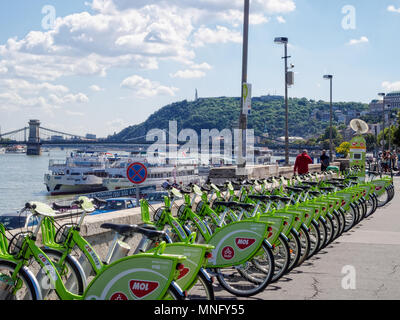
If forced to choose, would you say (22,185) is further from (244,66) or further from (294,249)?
(294,249)

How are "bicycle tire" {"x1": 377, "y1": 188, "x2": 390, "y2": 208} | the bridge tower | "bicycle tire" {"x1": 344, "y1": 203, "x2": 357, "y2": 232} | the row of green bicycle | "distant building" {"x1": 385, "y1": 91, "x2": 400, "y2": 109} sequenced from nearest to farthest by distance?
1. the row of green bicycle
2. "bicycle tire" {"x1": 344, "y1": 203, "x2": 357, "y2": 232}
3. "bicycle tire" {"x1": 377, "y1": 188, "x2": 390, "y2": 208}
4. the bridge tower
5. "distant building" {"x1": 385, "y1": 91, "x2": 400, "y2": 109}

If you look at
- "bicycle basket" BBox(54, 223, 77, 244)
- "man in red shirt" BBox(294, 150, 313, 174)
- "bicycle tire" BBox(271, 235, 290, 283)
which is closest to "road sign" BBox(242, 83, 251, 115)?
"man in red shirt" BBox(294, 150, 313, 174)

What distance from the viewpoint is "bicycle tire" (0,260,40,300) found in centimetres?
405

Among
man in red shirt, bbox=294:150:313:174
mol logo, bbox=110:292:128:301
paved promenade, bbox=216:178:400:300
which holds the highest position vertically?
man in red shirt, bbox=294:150:313:174

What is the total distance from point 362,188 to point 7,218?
8.04 metres

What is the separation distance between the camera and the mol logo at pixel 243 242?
5.66m

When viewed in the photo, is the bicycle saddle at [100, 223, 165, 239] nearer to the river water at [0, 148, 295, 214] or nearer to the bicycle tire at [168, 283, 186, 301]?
the bicycle tire at [168, 283, 186, 301]

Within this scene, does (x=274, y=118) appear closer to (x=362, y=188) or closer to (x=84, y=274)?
(x=362, y=188)

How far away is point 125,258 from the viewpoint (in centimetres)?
387

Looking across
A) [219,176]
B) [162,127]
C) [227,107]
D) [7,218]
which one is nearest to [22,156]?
[162,127]

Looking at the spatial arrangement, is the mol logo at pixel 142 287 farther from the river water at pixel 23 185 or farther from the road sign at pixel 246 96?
the river water at pixel 23 185

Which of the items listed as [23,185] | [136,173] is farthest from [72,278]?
[23,185]

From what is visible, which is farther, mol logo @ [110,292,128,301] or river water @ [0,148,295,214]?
river water @ [0,148,295,214]

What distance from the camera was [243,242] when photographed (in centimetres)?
570
